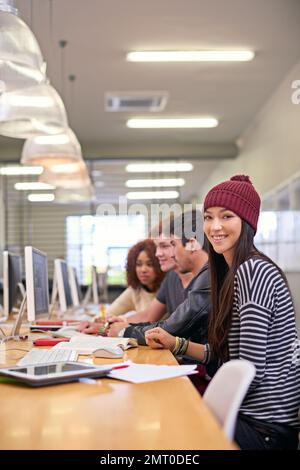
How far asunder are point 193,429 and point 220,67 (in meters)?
5.97

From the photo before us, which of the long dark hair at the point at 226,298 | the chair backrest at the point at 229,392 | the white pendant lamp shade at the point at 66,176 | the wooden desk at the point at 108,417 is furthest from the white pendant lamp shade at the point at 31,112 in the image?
the chair backrest at the point at 229,392

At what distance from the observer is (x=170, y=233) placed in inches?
146

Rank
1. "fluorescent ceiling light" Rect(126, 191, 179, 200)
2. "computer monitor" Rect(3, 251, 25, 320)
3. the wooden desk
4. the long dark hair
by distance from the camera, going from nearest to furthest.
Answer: the wooden desk < the long dark hair < "computer monitor" Rect(3, 251, 25, 320) < "fluorescent ceiling light" Rect(126, 191, 179, 200)

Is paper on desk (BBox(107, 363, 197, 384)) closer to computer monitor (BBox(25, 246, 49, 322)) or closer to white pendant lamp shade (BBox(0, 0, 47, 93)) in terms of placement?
computer monitor (BBox(25, 246, 49, 322))

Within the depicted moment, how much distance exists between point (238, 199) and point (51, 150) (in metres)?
3.50

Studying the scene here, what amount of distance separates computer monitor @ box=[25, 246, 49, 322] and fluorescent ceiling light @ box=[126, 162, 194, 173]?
761cm

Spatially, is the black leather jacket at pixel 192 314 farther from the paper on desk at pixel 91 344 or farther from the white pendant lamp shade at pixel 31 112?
the white pendant lamp shade at pixel 31 112

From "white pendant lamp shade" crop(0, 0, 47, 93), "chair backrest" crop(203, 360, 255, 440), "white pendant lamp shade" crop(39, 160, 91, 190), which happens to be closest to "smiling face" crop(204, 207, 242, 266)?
"chair backrest" crop(203, 360, 255, 440)

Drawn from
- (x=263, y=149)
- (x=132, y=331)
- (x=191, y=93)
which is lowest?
(x=132, y=331)

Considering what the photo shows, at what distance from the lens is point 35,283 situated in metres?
3.25

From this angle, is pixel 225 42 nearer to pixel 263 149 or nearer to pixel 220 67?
pixel 220 67

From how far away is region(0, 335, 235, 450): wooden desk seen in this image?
1.27 metres
